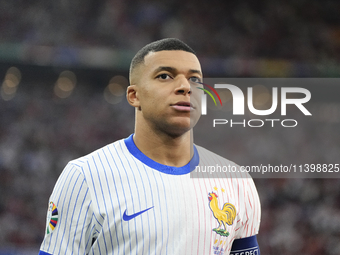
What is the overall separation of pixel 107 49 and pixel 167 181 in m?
6.82

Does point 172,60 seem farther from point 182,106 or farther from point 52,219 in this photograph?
point 52,219

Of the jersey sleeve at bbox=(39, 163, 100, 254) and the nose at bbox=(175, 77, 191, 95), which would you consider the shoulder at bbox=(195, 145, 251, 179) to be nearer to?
the nose at bbox=(175, 77, 191, 95)

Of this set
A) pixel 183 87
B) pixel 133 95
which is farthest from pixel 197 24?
pixel 183 87

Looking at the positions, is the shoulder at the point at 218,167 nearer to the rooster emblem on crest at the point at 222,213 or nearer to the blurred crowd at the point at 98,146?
the rooster emblem on crest at the point at 222,213

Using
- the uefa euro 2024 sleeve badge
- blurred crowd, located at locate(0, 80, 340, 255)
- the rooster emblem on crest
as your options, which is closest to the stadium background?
blurred crowd, located at locate(0, 80, 340, 255)

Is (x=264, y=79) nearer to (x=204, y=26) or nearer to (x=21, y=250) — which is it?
(x=204, y=26)

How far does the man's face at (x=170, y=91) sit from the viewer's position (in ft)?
5.88

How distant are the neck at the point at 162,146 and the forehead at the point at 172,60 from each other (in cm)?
Result: 31

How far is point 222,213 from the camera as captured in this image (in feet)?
5.88

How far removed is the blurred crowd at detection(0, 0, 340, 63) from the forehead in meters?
6.85

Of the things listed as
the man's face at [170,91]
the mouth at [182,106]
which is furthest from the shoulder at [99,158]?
the mouth at [182,106]

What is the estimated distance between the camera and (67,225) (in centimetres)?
166

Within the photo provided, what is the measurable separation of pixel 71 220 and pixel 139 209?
29 centimetres

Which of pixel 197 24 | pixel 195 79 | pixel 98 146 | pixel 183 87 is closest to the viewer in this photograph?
pixel 183 87
